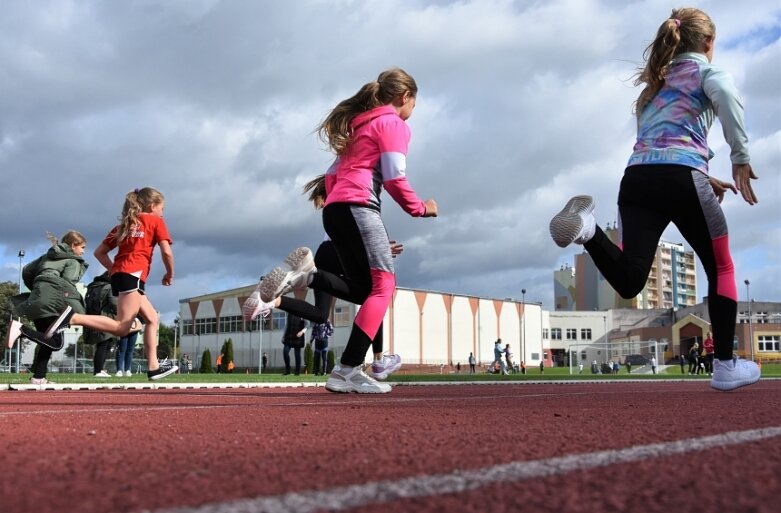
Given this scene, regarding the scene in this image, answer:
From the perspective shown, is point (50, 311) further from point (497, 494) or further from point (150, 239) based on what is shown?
point (497, 494)

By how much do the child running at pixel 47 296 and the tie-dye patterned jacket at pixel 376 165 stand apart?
13.8 feet

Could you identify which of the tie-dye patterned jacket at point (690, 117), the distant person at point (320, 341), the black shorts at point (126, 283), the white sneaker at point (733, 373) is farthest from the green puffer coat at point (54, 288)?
the distant person at point (320, 341)

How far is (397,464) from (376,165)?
3.77 meters

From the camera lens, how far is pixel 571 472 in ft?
6.00

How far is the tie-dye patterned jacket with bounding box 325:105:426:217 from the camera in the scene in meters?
5.40

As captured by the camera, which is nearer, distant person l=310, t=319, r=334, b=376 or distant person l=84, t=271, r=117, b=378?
distant person l=84, t=271, r=117, b=378

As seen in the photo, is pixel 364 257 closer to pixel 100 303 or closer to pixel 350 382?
pixel 350 382

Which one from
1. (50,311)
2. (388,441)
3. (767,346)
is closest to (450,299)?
(767,346)

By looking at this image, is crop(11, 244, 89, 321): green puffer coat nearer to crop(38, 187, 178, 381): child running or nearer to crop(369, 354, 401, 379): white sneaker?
crop(38, 187, 178, 381): child running

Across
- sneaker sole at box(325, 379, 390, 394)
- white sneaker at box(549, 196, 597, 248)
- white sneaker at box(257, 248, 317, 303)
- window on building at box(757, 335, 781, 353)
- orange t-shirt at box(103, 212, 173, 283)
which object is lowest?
window on building at box(757, 335, 781, 353)

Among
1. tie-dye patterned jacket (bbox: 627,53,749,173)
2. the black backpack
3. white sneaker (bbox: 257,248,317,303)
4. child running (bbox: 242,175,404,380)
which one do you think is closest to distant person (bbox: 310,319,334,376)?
the black backpack

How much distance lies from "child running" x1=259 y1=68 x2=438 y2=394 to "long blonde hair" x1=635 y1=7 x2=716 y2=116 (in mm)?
1795

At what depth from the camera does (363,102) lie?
5.75 m

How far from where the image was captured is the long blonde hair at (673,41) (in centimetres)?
524
